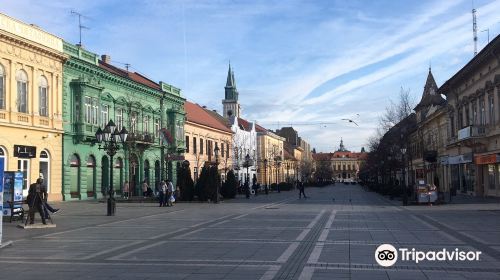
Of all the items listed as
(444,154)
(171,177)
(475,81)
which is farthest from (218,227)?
(444,154)

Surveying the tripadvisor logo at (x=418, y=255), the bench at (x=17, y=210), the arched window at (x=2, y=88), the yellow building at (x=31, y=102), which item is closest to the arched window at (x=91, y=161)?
the yellow building at (x=31, y=102)

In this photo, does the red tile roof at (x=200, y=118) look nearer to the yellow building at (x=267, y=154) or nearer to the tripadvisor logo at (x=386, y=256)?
the yellow building at (x=267, y=154)

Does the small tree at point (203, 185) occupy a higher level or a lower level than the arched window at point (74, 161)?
lower

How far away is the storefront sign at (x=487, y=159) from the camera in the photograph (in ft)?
122

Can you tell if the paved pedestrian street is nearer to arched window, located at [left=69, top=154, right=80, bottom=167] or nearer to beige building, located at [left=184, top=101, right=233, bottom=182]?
arched window, located at [left=69, top=154, right=80, bottom=167]

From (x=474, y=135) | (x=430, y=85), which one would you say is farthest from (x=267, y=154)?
(x=474, y=135)

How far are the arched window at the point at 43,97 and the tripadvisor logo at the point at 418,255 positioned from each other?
30987 mm

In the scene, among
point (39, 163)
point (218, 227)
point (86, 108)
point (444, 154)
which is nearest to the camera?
point (218, 227)

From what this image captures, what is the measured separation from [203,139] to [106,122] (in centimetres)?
2540

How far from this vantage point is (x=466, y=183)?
47.9 m

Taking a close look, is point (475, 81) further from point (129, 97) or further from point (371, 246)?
point (371, 246)

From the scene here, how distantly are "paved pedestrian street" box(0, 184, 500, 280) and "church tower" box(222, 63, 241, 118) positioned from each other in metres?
88.9

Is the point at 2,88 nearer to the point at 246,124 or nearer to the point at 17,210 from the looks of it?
the point at 17,210

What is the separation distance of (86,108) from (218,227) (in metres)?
26.3
